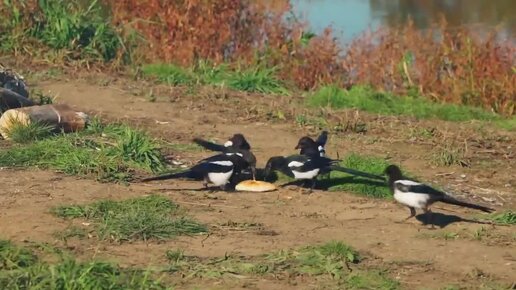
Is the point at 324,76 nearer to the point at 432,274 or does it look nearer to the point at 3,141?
the point at 3,141

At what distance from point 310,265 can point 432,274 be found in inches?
29.2

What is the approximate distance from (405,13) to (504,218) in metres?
14.3

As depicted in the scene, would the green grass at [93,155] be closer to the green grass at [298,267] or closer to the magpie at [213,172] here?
the magpie at [213,172]

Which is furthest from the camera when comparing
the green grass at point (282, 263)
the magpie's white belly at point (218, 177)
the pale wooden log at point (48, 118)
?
the pale wooden log at point (48, 118)

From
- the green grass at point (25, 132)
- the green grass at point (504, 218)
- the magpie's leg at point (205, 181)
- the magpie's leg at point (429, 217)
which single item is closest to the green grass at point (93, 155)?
the green grass at point (25, 132)

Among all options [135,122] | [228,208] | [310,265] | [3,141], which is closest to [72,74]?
[135,122]

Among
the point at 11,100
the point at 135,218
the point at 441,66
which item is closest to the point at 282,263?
the point at 135,218

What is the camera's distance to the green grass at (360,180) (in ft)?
28.7

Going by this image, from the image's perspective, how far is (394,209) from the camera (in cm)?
816

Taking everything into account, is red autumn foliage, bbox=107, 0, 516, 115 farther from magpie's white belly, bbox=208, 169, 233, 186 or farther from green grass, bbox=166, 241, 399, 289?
green grass, bbox=166, 241, 399, 289

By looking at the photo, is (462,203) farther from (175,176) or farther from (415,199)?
(175,176)

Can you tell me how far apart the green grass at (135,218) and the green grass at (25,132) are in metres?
2.15

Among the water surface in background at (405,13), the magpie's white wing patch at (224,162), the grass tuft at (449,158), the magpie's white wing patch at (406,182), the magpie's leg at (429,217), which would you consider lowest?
the magpie's leg at (429,217)

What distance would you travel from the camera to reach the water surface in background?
1931cm
